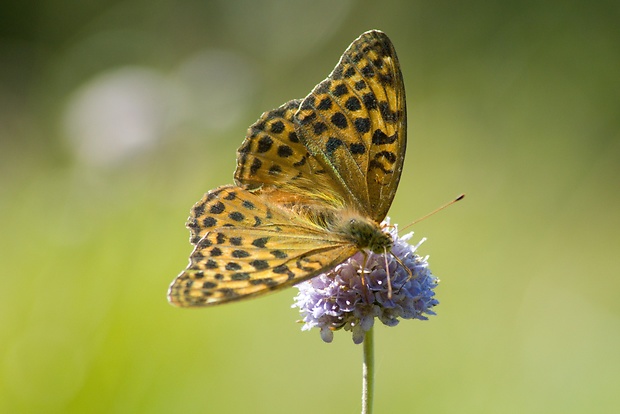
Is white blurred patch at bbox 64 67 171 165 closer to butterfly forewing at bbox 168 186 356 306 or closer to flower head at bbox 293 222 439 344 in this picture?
butterfly forewing at bbox 168 186 356 306

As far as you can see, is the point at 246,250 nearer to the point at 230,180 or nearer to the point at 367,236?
the point at 367,236

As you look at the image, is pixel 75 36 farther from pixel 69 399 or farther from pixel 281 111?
pixel 281 111

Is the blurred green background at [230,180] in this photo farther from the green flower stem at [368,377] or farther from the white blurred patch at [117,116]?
the green flower stem at [368,377]

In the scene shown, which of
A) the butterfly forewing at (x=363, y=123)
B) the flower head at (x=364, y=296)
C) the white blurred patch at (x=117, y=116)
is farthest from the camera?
the white blurred patch at (x=117, y=116)

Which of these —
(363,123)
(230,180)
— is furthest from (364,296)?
(230,180)

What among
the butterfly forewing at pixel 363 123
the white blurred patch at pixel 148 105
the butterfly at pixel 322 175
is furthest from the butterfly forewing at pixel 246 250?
the white blurred patch at pixel 148 105

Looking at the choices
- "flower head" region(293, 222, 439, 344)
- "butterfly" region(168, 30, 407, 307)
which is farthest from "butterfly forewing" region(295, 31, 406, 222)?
"flower head" region(293, 222, 439, 344)
